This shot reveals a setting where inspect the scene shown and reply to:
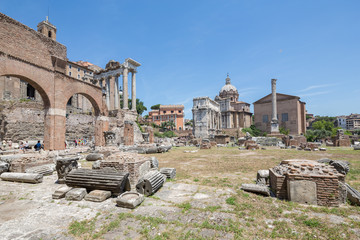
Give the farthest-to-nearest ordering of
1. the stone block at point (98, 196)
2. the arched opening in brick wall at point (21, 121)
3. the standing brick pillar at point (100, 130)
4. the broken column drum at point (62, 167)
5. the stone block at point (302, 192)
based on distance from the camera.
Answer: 1. the arched opening in brick wall at point (21, 121)
2. the standing brick pillar at point (100, 130)
3. the broken column drum at point (62, 167)
4. the stone block at point (98, 196)
5. the stone block at point (302, 192)

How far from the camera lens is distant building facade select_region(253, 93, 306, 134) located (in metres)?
47.9

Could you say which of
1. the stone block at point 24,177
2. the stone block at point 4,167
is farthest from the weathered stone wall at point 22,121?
the stone block at point 24,177

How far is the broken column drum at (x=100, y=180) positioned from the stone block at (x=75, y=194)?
254 mm

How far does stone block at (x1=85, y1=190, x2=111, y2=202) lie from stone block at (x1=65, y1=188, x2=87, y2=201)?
156mm

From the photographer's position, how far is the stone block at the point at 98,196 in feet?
14.7

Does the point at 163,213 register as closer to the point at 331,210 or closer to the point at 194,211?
the point at 194,211

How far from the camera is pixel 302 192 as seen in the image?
13.7 feet

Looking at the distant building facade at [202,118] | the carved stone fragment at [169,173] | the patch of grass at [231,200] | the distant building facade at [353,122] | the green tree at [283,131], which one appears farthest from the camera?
the distant building facade at [353,122]

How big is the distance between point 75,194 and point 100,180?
62 cm

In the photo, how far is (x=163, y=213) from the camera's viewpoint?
12.5ft

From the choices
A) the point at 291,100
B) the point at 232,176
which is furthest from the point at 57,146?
the point at 291,100

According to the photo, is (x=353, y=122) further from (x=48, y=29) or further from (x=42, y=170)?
(x=42, y=170)

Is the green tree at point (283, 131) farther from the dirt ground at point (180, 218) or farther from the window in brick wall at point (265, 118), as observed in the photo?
the dirt ground at point (180, 218)

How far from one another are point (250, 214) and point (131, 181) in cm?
348
